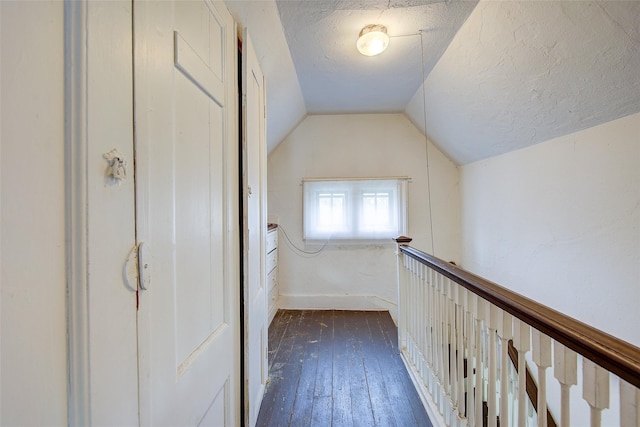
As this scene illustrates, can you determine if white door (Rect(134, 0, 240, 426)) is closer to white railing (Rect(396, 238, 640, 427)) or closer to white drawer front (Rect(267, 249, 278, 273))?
white railing (Rect(396, 238, 640, 427))

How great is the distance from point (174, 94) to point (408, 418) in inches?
76.1

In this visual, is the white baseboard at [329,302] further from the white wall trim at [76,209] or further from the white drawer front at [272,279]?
the white wall trim at [76,209]

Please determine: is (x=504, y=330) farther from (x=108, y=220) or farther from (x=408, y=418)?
(x=108, y=220)

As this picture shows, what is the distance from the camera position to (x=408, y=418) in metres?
1.54

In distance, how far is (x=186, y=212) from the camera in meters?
0.73

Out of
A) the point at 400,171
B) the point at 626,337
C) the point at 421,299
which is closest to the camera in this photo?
the point at 626,337

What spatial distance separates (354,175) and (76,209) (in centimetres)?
302

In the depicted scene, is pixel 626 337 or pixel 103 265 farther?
pixel 626 337

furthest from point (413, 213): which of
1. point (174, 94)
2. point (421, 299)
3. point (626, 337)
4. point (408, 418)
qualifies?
point (174, 94)

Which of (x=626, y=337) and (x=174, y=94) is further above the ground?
(x=174, y=94)

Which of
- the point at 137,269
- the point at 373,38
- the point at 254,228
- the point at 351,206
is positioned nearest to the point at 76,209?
the point at 137,269

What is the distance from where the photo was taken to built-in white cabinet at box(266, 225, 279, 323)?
2.82 metres

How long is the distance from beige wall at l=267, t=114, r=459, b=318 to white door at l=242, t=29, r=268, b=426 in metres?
1.61

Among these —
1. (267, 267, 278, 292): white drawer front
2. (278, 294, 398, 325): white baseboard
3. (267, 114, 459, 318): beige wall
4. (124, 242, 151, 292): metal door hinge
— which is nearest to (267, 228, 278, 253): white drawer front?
(267, 114, 459, 318): beige wall
